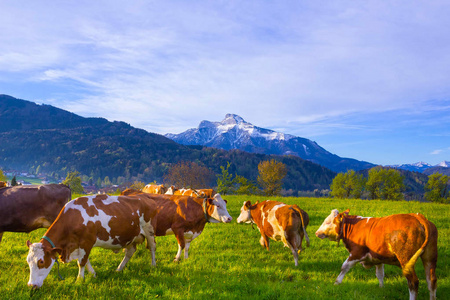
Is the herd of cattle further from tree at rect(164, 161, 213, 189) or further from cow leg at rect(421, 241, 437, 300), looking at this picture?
tree at rect(164, 161, 213, 189)

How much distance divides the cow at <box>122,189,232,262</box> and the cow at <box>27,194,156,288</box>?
1.72m

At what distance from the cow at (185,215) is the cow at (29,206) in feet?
12.4

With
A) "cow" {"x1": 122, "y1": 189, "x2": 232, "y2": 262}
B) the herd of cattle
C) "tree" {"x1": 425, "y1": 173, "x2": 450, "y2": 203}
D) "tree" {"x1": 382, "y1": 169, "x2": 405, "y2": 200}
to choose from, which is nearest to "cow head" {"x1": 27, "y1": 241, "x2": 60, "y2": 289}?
the herd of cattle

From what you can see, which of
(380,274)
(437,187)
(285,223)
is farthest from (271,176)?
(380,274)

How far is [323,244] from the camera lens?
1300cm

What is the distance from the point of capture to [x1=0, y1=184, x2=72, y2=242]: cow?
31.9 feet

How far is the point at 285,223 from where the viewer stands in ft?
33.8

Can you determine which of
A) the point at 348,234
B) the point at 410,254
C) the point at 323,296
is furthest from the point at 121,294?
the point at 410,254

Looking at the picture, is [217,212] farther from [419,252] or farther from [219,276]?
[419,252]

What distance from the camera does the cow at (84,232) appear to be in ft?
22.7

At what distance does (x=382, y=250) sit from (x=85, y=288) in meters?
8.18

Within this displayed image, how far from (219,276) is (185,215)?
9.58 ft

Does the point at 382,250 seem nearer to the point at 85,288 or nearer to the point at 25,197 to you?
the point at 85,288

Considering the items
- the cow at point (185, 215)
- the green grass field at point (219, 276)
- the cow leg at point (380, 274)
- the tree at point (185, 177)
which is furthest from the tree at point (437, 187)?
the cow at point (185, 215)
